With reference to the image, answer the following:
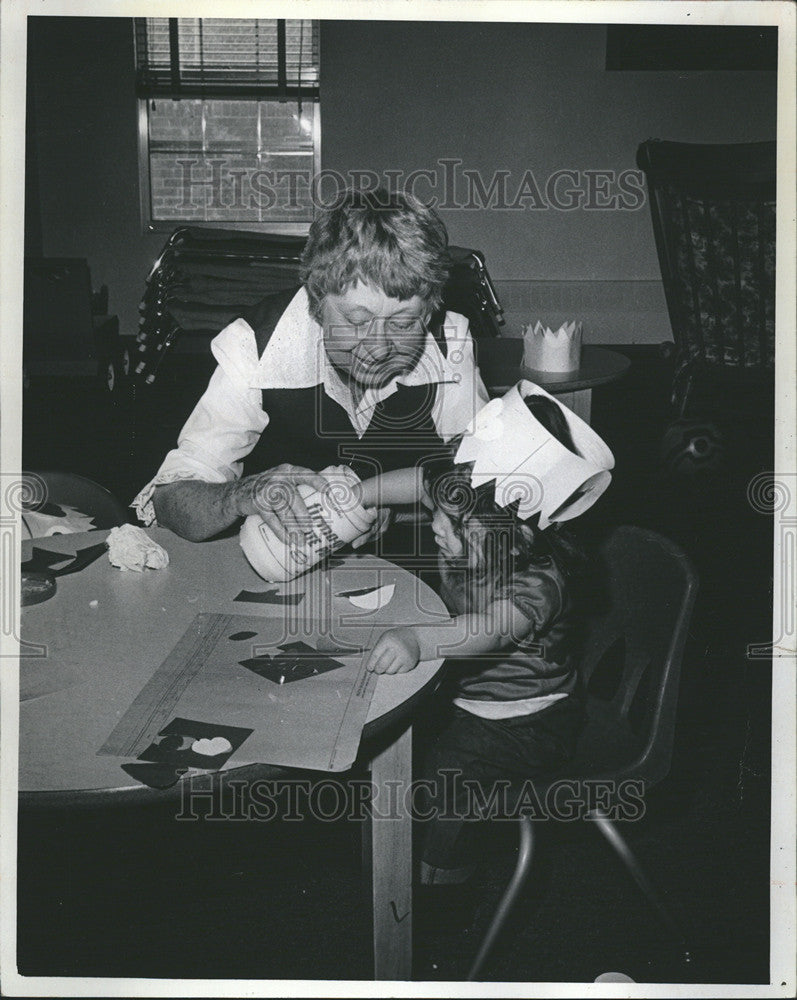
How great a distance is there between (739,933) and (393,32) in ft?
21.6

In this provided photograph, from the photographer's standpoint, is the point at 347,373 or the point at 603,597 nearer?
the point at 603,597

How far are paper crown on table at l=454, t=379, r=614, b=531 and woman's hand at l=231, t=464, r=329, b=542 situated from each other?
0.68 ft

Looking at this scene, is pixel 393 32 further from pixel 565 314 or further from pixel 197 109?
pixel 565 314

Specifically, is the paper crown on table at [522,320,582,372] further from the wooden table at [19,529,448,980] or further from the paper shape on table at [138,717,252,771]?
the paper shape on table at [138,717,252,771]

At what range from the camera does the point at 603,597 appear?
1.47 meters

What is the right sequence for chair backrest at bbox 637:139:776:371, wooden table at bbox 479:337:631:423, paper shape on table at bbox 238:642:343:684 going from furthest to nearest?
wooden table at bbox 479:337:631:423
chair backrest at bbox 637:139:776:371
paper shape on table at bbox 238:642:343:684

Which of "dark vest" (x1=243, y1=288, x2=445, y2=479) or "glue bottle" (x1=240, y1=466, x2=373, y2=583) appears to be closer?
"glue bottle" (x1=240, y1=466, x2=373, y2=583)

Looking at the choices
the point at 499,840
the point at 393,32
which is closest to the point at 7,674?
the point at 499,840

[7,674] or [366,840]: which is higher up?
[7,674]

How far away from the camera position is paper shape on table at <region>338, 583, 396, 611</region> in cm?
129

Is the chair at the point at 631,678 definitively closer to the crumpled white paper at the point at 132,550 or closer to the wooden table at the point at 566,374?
the crumpled white paper at the point at 132,550

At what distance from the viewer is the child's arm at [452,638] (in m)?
1.13

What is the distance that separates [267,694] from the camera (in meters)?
1.07

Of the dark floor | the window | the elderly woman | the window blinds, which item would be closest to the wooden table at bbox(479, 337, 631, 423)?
the dark floor
